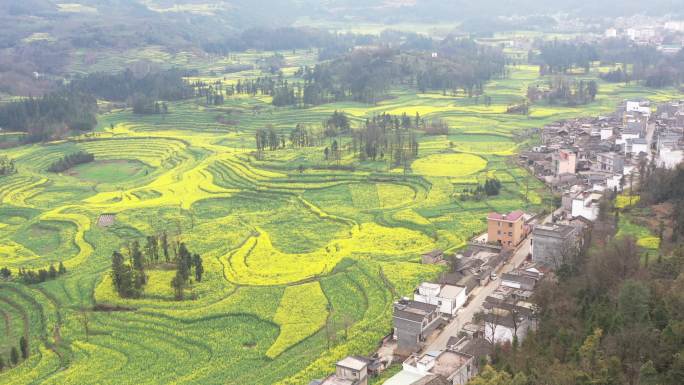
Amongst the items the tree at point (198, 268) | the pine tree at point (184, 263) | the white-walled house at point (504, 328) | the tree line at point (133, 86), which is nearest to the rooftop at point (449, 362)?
the white-walled house at point (504, 328)

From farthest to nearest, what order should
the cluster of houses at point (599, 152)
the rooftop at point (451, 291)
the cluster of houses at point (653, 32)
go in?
the cluster of houses at point (653, 32) < the cluster of houses at point (599, 152) < the rooftop at point (451, 291)

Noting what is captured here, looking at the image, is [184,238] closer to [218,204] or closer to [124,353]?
[218,204]

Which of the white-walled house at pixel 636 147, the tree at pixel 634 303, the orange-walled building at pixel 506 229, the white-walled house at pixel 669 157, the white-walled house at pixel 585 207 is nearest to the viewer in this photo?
the tree at pixel 634 303

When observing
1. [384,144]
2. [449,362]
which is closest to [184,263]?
[449,362]

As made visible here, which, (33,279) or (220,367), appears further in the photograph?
(33,279)

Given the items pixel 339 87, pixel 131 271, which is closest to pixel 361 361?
pixel 131 271

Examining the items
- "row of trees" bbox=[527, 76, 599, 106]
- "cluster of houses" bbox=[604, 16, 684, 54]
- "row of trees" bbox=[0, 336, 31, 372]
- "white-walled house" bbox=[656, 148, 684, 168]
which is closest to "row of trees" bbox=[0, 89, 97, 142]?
"row of trees" bbox=[0, 336, 31, 372]

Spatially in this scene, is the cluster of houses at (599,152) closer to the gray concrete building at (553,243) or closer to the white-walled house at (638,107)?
the white-walled house at (638,107)

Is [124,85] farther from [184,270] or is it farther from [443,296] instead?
[443,296]
